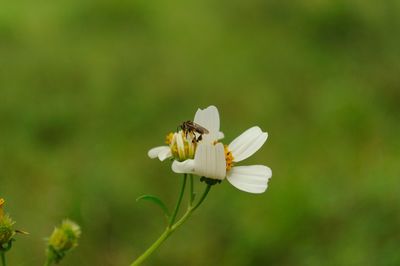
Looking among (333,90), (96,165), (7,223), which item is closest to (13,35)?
(96,165)

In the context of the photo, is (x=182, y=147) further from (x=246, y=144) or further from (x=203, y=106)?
(x=203, y=106)

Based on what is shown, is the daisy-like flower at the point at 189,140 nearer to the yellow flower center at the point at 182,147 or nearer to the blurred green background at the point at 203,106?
the yellow flower center at the point at 182,147

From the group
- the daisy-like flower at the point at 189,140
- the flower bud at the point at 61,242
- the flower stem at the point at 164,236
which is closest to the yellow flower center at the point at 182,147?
the daisy-like flower at the point at 189,140

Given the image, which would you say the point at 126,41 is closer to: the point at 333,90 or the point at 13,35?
the point at 13,35

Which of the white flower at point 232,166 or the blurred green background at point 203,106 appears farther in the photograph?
the blurred green background at point 203,106

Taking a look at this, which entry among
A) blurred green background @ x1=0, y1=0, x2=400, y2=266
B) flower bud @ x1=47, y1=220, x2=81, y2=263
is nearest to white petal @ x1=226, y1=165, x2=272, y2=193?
flower bud @ x1=47, y1=220, x2=81, y2=263

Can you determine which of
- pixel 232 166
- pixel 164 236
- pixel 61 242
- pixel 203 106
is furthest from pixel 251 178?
pixel 203 106

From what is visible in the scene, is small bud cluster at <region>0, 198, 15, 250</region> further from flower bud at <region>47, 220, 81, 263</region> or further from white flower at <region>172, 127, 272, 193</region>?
white flower at <region>172, 127, 272, 193</region>
